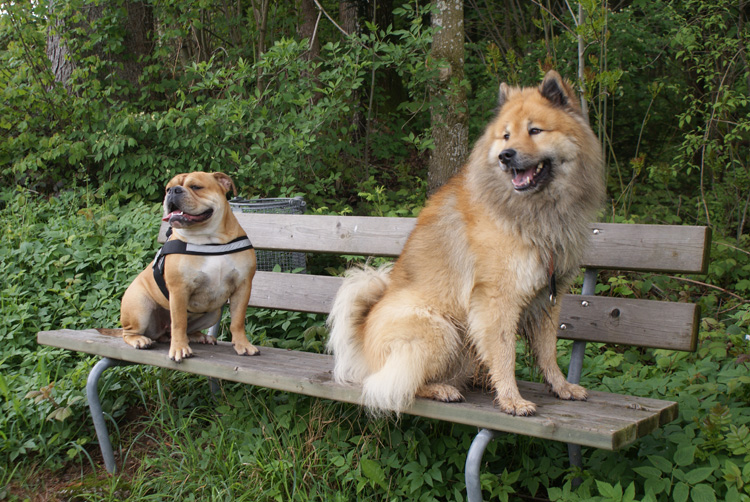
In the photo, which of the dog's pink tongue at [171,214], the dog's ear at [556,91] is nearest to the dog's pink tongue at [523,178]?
the dog's ear at [556,91]

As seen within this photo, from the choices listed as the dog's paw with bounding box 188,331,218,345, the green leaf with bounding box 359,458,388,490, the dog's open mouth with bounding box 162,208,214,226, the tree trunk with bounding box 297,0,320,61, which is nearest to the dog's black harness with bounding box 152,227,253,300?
the dog's open mouth with bounding box 162,208,214,226

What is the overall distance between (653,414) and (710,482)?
0.46 m

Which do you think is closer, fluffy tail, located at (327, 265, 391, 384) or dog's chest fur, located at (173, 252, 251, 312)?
fluffy tail, located at (327, 265, 391, 384)

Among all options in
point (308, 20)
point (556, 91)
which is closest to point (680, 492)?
point (556, 91)

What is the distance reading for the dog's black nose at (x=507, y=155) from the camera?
6.97 ft

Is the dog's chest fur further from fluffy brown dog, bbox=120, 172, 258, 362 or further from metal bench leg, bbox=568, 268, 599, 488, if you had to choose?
metal bench leg, bbox=568, 268, 599, 488

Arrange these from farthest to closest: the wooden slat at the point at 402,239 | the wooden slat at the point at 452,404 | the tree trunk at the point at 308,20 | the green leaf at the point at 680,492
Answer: the tree trunk at the point at 308,20 < the wooden slat at the point at 402,239 < the green leaf at the point at 680,492 < the wooden slat at the point at 452,404

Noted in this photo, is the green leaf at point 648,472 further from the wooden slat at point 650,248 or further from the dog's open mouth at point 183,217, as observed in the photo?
the dog's open mouth at point 183,217

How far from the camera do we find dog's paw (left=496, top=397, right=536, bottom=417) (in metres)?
2.03

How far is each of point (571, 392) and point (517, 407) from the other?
0.38 metres

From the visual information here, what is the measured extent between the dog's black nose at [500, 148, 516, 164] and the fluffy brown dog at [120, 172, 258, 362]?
129 cm

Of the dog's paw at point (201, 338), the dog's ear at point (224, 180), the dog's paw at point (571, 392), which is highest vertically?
the dog's ear at point (224, 180)

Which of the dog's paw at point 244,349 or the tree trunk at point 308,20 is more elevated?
the tree trunk at point 308,20

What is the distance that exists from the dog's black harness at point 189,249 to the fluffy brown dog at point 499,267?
735 mm
